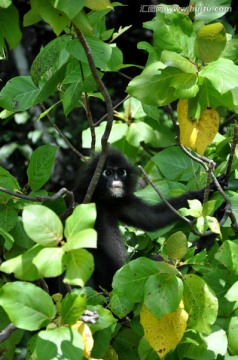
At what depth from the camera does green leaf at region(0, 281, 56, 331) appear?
1.72m

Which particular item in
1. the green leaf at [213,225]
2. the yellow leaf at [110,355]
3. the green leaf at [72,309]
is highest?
the green leaf at [72,309]

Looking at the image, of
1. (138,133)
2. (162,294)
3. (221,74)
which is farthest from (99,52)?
(138,133)

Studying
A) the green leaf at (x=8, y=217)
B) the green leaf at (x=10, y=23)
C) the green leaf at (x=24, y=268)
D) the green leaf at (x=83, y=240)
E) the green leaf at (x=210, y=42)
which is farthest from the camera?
the green leaf at (x=8, y=217)

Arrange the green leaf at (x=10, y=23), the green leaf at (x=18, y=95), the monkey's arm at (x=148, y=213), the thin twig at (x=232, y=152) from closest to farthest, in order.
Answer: the green leaf at (x=10, y=23)
the thin twig at (x=232, y=152)
the green leaf at (x=18, y=95)
the monkey's arm at (x=148, y=213)

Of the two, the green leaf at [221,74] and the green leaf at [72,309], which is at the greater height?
the green leaf at [221,74]

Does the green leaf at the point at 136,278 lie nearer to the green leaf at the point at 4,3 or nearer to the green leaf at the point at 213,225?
the green leaf at the point at 213,225

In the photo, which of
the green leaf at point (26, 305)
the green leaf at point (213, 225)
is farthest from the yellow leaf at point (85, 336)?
the green leaf at point (213, 225)

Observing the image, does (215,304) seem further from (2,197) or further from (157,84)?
(2,197)

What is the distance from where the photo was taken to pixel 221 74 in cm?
207

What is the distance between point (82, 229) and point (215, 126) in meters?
0.83

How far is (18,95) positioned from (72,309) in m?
0.99

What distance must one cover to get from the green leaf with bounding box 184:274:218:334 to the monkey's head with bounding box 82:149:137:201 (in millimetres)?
1690

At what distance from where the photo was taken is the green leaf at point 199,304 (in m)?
2.04

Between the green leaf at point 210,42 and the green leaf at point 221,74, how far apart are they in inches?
1.1
